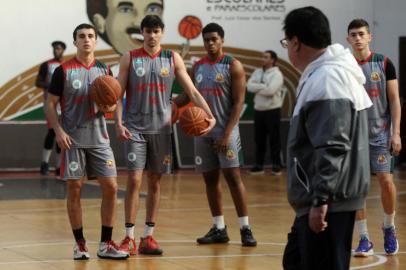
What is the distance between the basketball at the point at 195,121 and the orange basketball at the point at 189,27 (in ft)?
36.0

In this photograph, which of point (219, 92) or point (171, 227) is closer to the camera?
point (219, 92)

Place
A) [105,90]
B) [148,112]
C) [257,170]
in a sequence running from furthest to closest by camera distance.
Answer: [257,170] → [148,112] → [105,90]

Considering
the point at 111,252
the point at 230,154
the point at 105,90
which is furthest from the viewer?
the point at 230,154

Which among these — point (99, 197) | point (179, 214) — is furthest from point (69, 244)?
point (99, 197)

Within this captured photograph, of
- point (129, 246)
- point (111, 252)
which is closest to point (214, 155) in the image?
point (129, 246)

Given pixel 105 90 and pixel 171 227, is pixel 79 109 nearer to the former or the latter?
pixel 105 90

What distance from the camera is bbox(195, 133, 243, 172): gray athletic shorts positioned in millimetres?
10367

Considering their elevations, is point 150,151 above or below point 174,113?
below

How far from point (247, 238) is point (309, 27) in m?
5.03

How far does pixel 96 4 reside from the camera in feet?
64.8

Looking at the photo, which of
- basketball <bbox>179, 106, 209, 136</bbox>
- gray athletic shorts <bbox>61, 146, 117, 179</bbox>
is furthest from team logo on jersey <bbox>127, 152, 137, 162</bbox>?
basketball <bbox>179, 106, 209, 136</bbox>

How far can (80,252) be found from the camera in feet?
30.5

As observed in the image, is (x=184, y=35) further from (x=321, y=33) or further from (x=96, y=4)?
(x=321, y=33)

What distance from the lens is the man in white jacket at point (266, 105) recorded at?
19.5 meters
